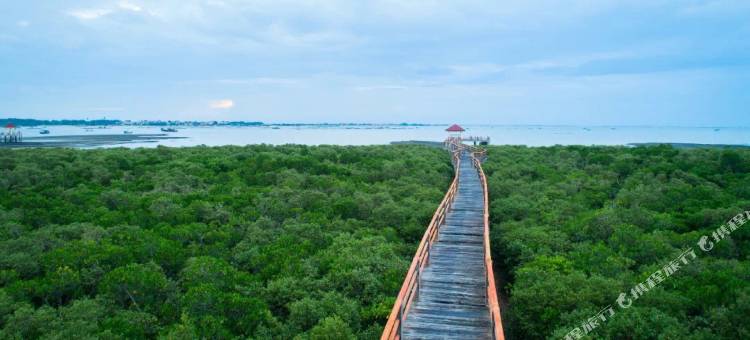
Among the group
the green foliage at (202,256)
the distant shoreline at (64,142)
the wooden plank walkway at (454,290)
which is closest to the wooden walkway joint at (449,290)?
the wooden plank walkway at (454,290)

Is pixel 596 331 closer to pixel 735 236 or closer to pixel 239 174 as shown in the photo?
pixel 735 236

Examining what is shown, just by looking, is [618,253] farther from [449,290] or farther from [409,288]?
[409,288]

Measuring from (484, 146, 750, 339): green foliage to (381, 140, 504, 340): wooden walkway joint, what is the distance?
4.78 feet

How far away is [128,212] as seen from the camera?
61.2 feet

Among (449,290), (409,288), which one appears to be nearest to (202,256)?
(409,288)

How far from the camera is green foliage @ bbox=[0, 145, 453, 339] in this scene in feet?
34.5

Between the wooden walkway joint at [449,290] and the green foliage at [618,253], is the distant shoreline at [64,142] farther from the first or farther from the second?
the green foliage at [618,253]

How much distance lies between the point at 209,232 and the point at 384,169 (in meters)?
15.1

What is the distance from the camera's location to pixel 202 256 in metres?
14.1

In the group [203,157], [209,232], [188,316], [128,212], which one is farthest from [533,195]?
[203,157]

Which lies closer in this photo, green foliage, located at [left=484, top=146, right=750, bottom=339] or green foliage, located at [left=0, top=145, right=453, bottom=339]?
green foliage, located at [left=484, top=146, right=750, bottom=339]

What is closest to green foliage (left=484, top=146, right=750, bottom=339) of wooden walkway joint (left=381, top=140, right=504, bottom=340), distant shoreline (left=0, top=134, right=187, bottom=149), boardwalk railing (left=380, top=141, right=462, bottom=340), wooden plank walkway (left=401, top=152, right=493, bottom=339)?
wooden plank walkway (left=401, top=152, right=493, bottom=339)

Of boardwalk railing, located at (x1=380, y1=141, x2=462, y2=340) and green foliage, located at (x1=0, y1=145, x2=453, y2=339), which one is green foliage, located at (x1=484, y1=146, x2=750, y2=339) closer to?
boardwalk railing, located at (x1=380, y1=141, x2=462, y2=340)

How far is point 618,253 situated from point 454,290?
664 cm
